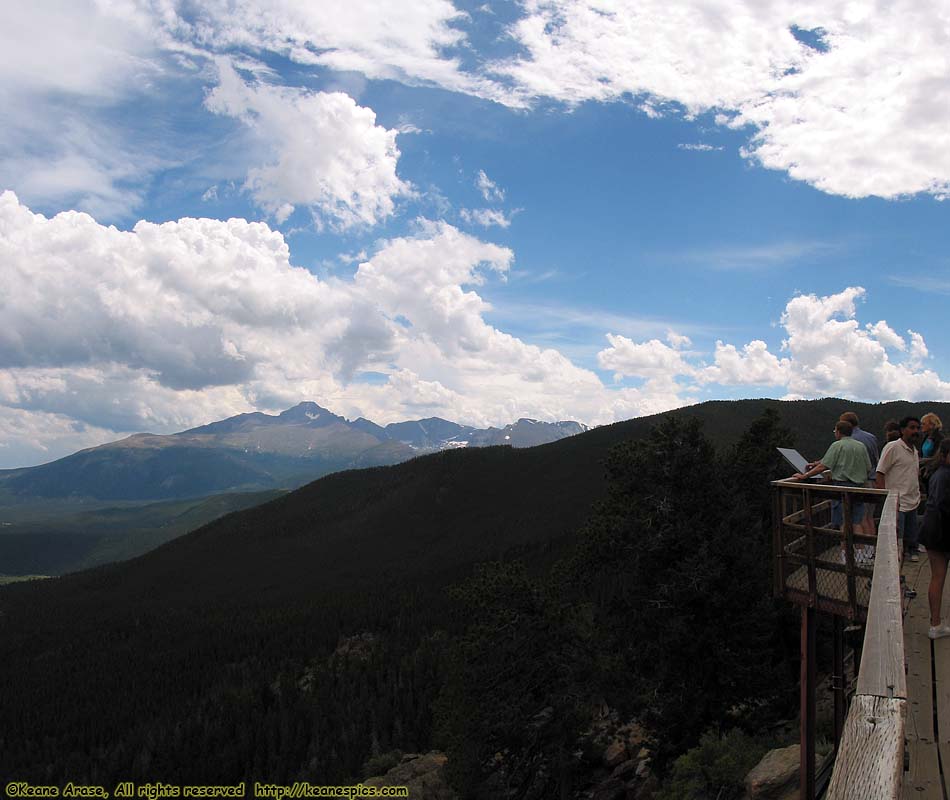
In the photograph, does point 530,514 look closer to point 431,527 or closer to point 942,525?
point 431,527

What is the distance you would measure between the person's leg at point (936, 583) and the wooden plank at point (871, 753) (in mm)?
6580

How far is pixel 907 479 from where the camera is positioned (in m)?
10.9

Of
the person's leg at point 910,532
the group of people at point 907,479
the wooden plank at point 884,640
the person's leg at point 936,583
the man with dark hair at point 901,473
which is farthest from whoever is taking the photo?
the person's leg at point 910,532

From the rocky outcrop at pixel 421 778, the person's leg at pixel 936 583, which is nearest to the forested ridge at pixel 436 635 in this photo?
the rocky outcrop at pixel 421 778

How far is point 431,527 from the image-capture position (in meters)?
186

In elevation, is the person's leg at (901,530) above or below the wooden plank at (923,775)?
above

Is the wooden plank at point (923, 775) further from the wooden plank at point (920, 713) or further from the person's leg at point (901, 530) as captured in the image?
the person's leg at point (901, 530)

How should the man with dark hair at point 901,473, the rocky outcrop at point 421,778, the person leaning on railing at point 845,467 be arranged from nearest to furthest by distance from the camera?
the man with dark hair at point 901,473
the person leaning on railing at point 845,467
the rocky outcrop at point 421,778

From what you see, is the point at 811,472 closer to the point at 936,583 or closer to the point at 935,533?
the point at 935,533

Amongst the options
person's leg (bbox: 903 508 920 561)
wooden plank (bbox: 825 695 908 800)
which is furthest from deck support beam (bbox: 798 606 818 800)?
wooden plank (bbox: 825 695 908 800)

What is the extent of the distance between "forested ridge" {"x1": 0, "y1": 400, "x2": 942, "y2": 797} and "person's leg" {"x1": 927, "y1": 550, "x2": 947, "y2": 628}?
14092 millimetres

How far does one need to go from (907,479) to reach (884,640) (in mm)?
8272

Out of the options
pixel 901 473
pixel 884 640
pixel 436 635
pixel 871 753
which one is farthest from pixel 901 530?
pixel 436 635

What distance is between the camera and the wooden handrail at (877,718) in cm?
273
